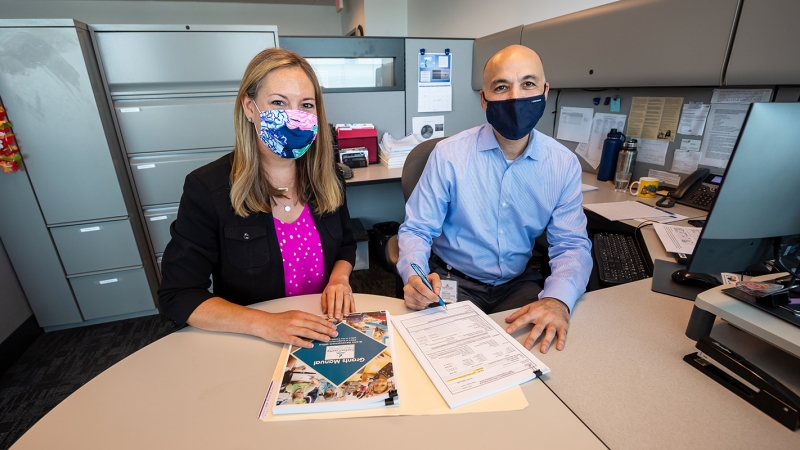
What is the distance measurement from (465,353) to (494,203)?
682 mm

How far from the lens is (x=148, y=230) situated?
228cm

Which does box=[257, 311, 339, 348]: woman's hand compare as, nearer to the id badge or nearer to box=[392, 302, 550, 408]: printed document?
box=[392, 302, 550, 408]: printed document

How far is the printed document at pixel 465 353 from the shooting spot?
685 mm

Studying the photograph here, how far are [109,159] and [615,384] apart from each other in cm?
241

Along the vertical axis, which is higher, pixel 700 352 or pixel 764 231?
pixel 764 231

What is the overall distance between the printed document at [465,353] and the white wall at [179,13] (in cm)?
476

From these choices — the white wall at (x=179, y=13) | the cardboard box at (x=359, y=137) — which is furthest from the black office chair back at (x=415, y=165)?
the white wall at (x=179, y=13)

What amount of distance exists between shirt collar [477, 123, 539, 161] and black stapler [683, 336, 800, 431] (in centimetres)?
74

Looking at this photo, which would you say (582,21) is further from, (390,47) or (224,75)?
(224,75)

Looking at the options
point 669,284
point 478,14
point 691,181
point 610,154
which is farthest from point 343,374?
point 478,14

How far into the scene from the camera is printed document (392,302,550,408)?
0.69 m

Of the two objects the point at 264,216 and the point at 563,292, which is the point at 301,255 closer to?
the point at 264,216

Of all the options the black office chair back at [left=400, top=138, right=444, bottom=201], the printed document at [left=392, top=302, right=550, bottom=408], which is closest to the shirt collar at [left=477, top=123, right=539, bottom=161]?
the black office chair back at [left=400, top=138, right=444, bottom=201]

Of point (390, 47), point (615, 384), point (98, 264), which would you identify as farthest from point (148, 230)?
point (615, 384)
